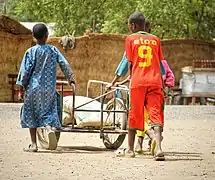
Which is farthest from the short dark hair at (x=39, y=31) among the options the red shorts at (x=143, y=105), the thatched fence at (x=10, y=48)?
the thatched fence at (x=10, y=48)

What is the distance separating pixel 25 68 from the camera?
10023 millimetres

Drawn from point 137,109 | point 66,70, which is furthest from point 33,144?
point 137,109

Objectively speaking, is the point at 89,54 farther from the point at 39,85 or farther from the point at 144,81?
the point at 144,81

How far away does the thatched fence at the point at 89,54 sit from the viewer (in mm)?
27016

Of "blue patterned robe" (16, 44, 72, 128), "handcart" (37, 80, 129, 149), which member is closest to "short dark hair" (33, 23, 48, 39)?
"blue patterned robe" (16, 44, 72, 128)

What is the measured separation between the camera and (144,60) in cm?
908

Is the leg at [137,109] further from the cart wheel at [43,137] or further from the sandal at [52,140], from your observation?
the cart wheel at [43,137]

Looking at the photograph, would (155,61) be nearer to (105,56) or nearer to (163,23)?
(105,56)

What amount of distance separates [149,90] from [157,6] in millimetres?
21727

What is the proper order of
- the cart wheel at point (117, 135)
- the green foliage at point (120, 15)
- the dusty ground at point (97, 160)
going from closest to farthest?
the dusty ground at point (97, 160) < the cart wheel at point (117, 135) < the green foliage at point (120, 15)

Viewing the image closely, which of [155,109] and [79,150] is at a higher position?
[155,109]

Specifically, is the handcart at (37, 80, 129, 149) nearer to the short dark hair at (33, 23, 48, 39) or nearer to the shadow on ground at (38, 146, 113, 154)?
the shadow on ground at (38, 146, 113, 154)

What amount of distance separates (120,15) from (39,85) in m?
23.1

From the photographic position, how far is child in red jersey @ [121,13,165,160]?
9070 mm
